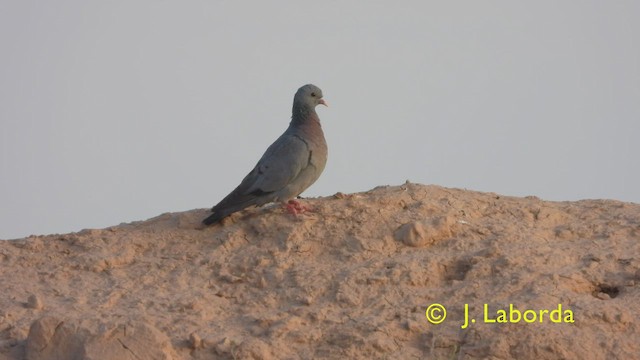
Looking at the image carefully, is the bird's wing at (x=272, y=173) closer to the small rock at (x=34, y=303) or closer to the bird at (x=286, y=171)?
the bird at (x=286, y=171)

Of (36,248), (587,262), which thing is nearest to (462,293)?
(587,262)

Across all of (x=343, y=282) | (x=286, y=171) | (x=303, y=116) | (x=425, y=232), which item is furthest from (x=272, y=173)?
(x=343, y=282)

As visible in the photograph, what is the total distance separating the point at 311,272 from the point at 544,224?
2.00 metres

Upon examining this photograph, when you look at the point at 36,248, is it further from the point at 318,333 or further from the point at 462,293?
the point at 462,293

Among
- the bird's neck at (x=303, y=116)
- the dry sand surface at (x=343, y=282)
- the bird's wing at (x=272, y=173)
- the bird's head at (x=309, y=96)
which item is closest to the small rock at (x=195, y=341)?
the dry sand surface at (x=343, y=282)

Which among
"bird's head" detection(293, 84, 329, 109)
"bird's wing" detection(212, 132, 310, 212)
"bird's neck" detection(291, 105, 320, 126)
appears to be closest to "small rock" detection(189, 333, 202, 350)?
"bird's wing" detection(212, 132, 310, 212)

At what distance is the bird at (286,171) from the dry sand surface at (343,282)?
0.16 meters

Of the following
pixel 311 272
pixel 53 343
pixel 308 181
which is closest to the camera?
pixel 53 343

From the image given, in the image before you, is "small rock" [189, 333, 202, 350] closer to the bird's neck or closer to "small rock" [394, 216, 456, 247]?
"small rock" [394, 216, 456, 247]

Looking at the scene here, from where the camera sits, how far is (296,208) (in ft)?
25.2

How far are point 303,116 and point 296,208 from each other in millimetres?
1364

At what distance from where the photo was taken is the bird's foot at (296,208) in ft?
25.0

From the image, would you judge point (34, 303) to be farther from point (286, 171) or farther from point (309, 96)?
point (309, 96)

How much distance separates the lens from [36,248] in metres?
7.68
